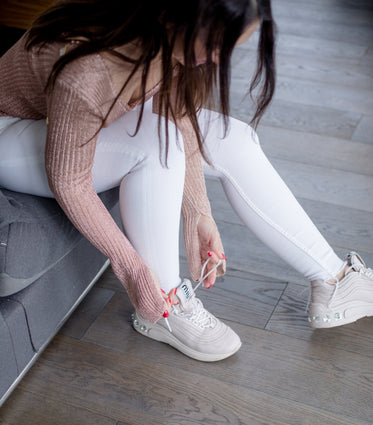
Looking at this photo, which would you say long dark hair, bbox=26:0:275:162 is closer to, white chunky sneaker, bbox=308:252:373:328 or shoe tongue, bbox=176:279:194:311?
shoe tongue, bbox=176:279:194:311

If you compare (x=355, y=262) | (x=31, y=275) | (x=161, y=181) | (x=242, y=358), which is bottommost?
(x=242, y=358)

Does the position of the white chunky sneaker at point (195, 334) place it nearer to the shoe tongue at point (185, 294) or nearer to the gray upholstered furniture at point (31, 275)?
the shoe tongue at point (185, 294)

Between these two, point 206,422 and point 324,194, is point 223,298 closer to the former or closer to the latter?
point 206,422

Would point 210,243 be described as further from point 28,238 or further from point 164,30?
point 164,30

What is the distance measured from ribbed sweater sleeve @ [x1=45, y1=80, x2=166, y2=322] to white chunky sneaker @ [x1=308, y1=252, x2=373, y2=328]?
1.19ft

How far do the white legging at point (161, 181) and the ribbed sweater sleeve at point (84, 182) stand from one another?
2.5 inches

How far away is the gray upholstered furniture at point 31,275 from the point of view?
3.11 feet

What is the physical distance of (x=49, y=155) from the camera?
2.89 ft

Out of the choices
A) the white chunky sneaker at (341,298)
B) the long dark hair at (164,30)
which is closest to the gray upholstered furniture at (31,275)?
the long dark hair at (164,30)

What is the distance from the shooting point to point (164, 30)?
775mm

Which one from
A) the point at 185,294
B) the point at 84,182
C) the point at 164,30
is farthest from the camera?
the point at 185,294

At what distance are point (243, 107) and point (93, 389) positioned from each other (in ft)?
4.51

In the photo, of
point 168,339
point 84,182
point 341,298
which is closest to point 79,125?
point 84,182

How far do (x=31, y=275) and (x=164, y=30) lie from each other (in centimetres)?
48
